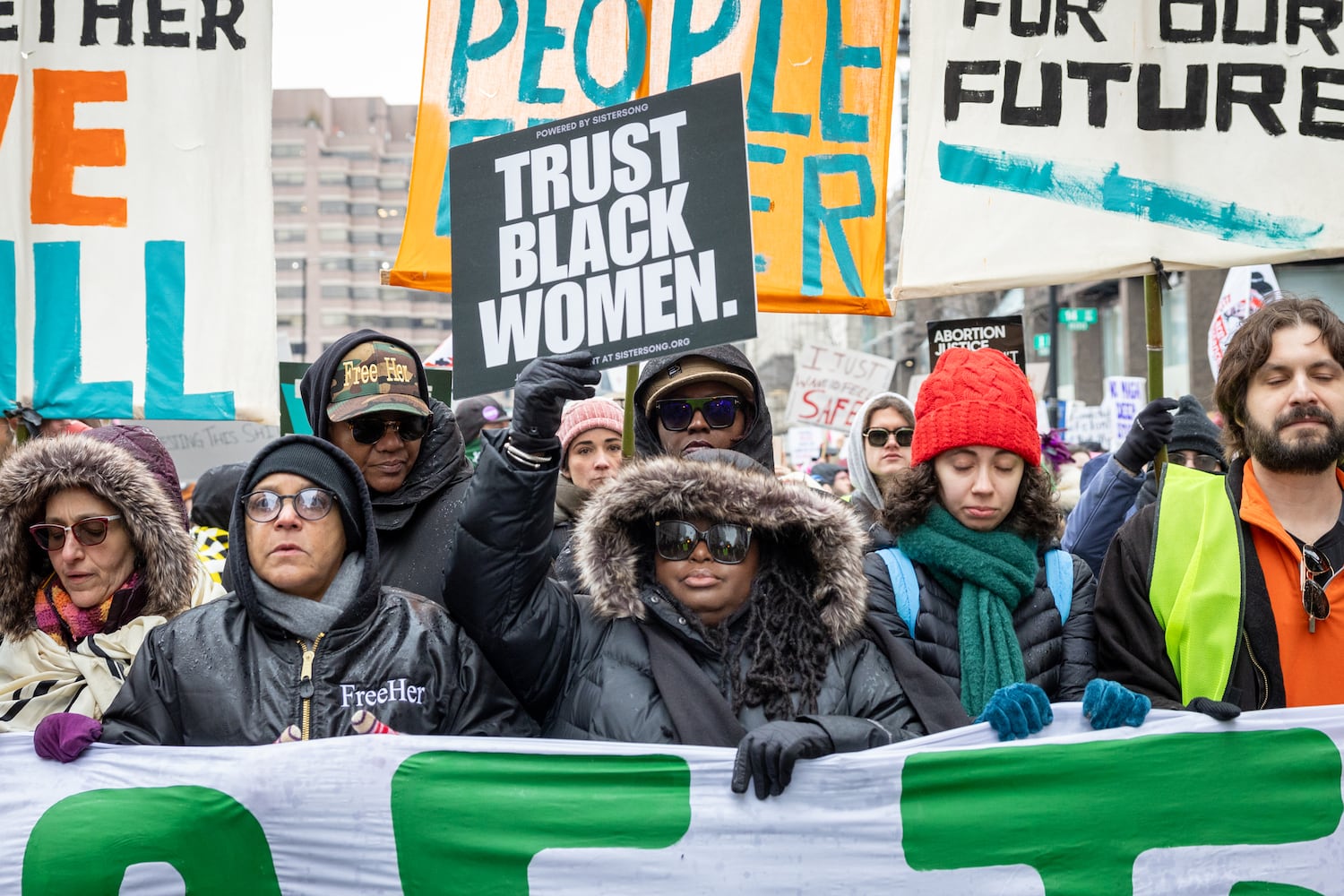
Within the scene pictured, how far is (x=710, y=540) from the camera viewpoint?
2.80 metres

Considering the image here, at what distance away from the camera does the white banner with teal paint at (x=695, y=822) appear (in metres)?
2.54

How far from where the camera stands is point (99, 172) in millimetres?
4297

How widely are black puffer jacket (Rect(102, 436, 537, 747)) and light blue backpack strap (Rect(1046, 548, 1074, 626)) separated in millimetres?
1431

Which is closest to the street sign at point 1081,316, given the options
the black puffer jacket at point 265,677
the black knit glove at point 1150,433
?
the black knit glove at point 1150,433

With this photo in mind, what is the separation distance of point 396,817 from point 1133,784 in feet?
4.87

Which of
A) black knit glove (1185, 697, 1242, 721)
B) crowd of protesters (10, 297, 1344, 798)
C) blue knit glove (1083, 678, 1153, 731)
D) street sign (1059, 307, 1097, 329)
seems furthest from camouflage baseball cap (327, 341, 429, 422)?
street sign (1059, 307, 1097, 329)

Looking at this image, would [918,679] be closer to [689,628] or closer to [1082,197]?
[689,628]

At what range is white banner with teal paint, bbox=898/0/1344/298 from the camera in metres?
3.93

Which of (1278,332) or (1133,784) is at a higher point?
(1278,332)

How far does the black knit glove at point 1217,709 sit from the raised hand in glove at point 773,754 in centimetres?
76

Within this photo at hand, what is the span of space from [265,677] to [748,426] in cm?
159

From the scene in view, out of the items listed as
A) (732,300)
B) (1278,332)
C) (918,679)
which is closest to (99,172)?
(732,300)

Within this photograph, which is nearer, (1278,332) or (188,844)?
(188,844)

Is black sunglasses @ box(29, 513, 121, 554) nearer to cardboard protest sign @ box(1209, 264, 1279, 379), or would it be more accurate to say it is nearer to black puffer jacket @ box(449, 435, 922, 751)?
black puffer jacket @ box(449, 435, 922, 751)
